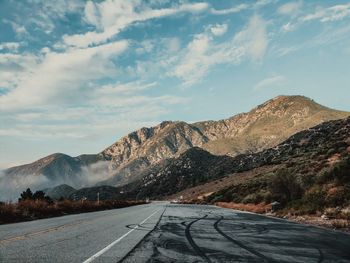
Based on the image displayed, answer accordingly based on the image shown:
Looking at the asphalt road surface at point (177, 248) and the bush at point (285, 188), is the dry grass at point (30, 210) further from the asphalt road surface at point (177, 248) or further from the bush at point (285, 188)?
the bush at point (285, 188)

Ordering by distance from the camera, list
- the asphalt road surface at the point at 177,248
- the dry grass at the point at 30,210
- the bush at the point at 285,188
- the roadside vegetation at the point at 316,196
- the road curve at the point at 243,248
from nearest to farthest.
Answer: the asphalt road surface at the point at 177,248 < the road curve at the point at 243,248 < the roadside vegetation at the point at 316,196 < the dry grass at the point at 30,210 < the bush at the point at 285,188

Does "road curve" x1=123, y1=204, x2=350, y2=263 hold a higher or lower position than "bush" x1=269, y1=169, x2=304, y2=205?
lower

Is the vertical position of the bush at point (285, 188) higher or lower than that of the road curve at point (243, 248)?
higher

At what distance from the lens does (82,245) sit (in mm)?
11695

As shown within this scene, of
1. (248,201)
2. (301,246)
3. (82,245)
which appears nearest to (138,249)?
(82,245)

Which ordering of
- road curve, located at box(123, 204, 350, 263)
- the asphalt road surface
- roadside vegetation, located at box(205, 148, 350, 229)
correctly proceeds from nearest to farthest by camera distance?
the asphalt road surface
road curve, located at box(123, 204, 350, 263)
roadside vegetation, located at box(205, 148, 350, 229)

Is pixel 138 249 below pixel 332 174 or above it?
below

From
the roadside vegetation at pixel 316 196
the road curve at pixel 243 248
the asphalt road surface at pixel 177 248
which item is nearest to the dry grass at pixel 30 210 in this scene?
the asphalt road surface at pixel 177 248

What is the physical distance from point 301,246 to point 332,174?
22163 mm

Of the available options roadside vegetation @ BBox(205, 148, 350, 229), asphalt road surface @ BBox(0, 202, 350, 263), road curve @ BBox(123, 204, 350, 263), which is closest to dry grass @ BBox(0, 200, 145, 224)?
asphalt road surface @ BBox(0, 202, 350, 263)

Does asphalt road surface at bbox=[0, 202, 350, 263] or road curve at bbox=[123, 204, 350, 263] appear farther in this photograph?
road curve at bbox=[123, 204, 350, 263]

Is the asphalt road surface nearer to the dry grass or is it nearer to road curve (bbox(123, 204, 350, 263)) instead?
road curve (bbox(123, 204, 350, 263))

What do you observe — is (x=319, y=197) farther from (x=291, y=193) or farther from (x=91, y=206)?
(x=91, y=206)

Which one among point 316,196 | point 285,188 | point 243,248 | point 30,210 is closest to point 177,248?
point 243,248
